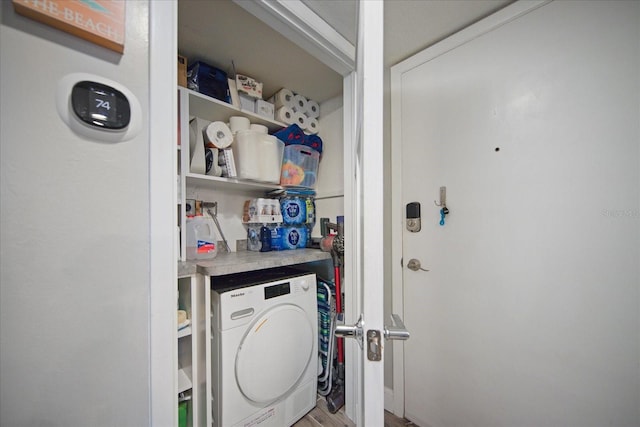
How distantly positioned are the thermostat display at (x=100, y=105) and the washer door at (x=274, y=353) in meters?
1.03

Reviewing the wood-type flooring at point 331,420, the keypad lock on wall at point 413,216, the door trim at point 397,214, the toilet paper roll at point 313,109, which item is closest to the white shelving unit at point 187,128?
the toilet paper roll at point 313,109

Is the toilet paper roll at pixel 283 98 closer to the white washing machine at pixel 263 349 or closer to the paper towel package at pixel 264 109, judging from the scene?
the paper towel package at pixel 264 109

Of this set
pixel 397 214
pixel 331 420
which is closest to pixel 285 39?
pixel 397 214

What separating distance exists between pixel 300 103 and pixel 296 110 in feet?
0.27

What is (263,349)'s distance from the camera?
3.90 feet

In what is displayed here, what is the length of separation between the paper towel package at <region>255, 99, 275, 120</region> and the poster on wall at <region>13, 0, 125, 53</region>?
1079 millimetres

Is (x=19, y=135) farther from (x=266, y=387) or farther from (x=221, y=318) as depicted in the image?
(x=266, y=387)

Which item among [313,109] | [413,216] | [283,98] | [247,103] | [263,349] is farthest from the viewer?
[313,109]

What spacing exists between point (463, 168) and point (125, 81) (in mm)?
1378

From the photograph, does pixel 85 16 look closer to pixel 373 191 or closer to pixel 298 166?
pixel 373 191

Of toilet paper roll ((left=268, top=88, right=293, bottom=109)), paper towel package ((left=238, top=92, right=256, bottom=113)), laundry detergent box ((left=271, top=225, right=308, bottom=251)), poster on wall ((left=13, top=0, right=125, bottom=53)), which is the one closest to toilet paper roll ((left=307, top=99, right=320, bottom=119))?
toilet paper roll ((left=268, top=88, right=293, bottom=109))

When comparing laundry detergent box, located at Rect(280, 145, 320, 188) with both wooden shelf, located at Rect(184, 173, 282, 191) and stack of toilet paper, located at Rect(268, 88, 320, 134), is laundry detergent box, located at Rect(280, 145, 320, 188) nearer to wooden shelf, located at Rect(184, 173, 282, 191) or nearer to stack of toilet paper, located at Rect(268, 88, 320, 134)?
wooden shelf, located at Rect(184, 173, 282, 191)

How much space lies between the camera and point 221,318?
1.06 m

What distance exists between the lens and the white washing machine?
108 cm
